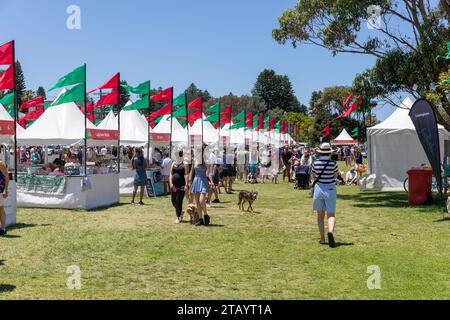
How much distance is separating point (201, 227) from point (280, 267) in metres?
4.02

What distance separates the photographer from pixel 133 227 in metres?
11.3

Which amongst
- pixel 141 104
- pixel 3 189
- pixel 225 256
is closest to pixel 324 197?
pixel 225 256

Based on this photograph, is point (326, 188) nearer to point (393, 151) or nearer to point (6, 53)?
point (6, 53)

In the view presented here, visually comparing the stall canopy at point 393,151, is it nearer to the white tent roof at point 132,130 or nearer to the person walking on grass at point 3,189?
the white tent roof at point 132,130

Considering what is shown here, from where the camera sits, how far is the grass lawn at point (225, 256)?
6.20 m

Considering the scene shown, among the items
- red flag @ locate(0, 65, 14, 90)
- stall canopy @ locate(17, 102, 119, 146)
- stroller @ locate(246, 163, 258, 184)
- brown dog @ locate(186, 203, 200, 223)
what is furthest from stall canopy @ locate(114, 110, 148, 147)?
brown dog @ locate(186, 203, 200, 223)

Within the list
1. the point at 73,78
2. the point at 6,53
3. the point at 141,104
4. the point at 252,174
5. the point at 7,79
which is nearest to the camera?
the point at 6,53

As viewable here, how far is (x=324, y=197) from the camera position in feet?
29.3

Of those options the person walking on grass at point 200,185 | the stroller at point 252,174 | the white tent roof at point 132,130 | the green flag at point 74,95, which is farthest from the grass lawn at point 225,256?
the stroller at point 252,174

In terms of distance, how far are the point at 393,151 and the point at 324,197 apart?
43.1 ft

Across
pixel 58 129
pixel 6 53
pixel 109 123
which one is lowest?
pixel 58 129
